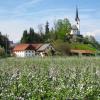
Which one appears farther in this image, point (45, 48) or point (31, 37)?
point (31, 37)

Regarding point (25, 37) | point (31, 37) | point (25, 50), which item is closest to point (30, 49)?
point (25, 50)

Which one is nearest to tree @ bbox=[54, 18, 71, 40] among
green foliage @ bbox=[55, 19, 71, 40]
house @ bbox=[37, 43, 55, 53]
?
green foliage @ bbox=[55, 19, 71, 40]

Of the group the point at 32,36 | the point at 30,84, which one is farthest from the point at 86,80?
the point at 32,36

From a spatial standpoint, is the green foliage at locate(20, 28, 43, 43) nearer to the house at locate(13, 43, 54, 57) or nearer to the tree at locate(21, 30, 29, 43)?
the tree at locate(21, 30, 29, 43)

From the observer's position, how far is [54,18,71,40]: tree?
94.9m

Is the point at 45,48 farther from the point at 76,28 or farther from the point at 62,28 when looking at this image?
the point at 76,28

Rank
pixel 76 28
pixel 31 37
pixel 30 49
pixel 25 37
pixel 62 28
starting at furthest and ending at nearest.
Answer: pixel 76 28
pixel 62 28
pixel 31 37
pixel 25 37
pixel 30 49

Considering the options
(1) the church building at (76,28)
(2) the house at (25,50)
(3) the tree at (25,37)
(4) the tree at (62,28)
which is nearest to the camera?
(3) the tree at (25,37)

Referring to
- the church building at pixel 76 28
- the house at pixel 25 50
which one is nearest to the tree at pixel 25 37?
the house at pixel 25 50

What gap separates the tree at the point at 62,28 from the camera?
311 feet

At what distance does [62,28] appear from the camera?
334 ft

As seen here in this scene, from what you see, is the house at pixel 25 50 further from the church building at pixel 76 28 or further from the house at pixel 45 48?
the church building at pixel 76 28

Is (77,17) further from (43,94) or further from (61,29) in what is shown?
(43,94)

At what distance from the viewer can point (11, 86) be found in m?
9.09
